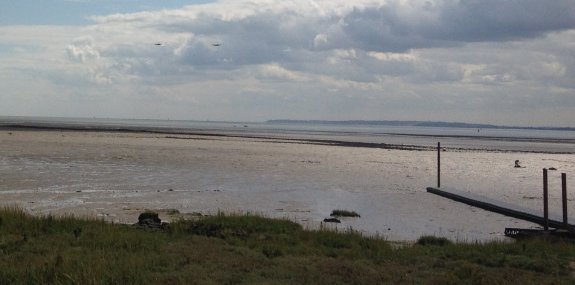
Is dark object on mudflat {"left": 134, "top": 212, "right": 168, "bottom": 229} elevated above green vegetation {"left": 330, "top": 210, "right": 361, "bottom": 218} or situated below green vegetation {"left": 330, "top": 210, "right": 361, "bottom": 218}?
above

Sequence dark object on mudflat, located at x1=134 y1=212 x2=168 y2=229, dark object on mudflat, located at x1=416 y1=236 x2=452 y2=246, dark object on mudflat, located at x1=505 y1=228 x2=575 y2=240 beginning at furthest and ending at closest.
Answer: dark object on mudflat, located at x1=505 y1=228 x2=575 y2=240
dark object on mudflat, located at x1=134 y1=212 x2=168 y2=229
dark object on mudflat, located at x1=416 y1=236 x2=452 y2=246

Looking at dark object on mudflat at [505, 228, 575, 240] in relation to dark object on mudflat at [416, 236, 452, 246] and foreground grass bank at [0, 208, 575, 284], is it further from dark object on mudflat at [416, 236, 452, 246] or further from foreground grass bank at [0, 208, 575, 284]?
dark object on mudflat at [416, 236, 452, 246]

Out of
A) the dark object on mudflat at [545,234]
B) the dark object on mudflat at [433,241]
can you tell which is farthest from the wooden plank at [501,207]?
the dark object on mudflat at [433,241]

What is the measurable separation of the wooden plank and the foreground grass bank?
9.34 feet

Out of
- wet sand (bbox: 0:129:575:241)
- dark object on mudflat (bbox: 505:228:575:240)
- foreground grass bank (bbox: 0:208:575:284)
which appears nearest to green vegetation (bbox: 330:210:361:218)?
wet sand (bbox: 0:129:575:241)

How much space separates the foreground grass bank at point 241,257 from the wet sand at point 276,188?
98.9 inches

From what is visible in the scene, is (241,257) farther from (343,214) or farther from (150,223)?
(343,214)

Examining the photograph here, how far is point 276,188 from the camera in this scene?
2712 centimetres

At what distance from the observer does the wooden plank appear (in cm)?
1731

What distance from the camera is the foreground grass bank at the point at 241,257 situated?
9.48m

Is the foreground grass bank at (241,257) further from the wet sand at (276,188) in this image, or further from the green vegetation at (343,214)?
the green vegetation at (343,214)

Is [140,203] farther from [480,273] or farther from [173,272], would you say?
[480,273]

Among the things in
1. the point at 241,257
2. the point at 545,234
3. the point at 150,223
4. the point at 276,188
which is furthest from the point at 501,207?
the point at 241,257

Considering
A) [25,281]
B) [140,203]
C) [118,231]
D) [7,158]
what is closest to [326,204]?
[140,203]
